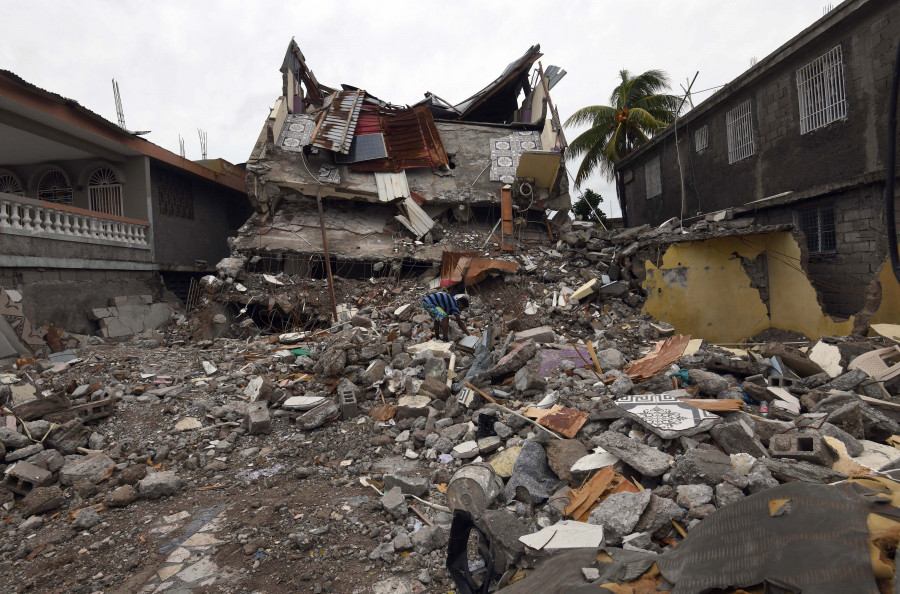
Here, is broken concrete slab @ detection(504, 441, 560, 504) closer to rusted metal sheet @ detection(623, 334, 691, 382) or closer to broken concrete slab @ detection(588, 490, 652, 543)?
broken concrete slab @ detection(588, 490, 652, 543)

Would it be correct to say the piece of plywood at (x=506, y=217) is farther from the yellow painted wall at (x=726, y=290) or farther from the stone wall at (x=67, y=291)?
the stone wall at (x=67, y=291)

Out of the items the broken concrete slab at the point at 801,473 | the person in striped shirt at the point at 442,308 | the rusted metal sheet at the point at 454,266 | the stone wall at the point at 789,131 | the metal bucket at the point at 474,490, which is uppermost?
the stone wall at the point at 789,131

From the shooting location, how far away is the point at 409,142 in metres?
13.5

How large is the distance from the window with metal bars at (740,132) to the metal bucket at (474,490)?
11.0m

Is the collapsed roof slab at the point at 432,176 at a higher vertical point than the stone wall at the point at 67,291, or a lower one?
higher

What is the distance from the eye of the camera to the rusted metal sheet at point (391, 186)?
12516 millimetres

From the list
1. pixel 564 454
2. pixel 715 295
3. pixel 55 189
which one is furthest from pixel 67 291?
pixel 715 295

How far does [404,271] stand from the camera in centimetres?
1180

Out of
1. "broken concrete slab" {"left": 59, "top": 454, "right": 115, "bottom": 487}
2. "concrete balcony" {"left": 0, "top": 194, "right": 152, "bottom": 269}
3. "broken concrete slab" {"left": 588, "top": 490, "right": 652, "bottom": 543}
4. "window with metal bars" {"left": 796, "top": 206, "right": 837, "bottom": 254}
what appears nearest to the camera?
"broken concrete slab" {"left": 588, "top": 490, "right": 652, "bottom": 543}

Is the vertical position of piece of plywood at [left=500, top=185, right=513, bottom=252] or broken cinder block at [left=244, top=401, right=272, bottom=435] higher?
piece of plywood at [left=500, top=185, right=513, bottom=252]

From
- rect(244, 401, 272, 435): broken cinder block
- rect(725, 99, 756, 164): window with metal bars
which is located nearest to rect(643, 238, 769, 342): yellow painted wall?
rect(725, 99, 756, 164): window with metal bars

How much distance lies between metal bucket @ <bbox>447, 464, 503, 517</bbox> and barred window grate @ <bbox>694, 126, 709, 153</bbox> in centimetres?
1243

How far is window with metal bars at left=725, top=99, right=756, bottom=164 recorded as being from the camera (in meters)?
10.7

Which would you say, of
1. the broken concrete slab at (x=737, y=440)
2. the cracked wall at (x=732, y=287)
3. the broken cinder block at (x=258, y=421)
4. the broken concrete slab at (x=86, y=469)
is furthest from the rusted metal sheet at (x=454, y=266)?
the broken concrete slab at (x=737, y=440)
